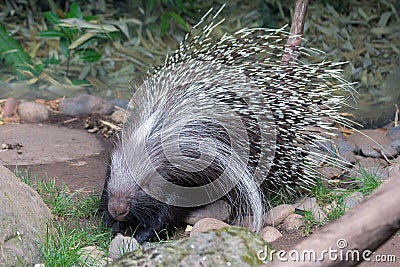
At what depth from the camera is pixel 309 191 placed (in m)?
3.42

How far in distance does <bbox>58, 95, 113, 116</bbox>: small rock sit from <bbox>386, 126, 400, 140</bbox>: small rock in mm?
1980

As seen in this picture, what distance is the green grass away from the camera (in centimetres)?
260

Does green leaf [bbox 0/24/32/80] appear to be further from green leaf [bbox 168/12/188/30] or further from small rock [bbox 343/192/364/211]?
small rock [bbox 343/192/364/211]

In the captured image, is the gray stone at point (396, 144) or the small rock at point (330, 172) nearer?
the small rock at point (330, 172)

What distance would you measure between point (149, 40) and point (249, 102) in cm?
389

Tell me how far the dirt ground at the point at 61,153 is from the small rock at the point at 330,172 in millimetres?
641

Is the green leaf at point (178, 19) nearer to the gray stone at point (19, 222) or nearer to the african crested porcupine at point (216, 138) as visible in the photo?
the african crested porcupine at point (216, 138)

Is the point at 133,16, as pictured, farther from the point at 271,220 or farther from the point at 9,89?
the point at 271,220

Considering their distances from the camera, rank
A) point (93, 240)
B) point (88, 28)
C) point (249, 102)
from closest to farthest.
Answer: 1. point (93, 240)
2. point (249, 102)
3. point (88, 28)

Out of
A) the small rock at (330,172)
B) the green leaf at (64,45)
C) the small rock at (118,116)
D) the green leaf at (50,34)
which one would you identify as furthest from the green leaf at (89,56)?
the small rock at (330,172)

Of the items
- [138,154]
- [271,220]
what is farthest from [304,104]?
[138,154]

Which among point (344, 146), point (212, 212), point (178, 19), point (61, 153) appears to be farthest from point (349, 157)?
point (178, 19)

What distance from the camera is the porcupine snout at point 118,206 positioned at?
9.71 feet

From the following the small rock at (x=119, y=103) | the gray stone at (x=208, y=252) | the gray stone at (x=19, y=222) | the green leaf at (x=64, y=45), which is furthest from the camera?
the green leaf at (x=64, y=45)
